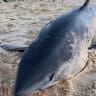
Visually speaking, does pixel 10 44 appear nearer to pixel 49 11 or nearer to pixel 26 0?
pixel 49 11

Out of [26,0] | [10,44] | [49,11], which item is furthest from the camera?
[26,0]

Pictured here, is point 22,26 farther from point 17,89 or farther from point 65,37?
point 17,89

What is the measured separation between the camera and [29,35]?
5395mm

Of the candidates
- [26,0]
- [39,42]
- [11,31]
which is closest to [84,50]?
[39,42]

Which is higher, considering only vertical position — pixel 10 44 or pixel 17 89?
pixel 17 89

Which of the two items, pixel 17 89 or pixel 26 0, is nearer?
pixel 17 89

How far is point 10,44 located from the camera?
489 centimetres

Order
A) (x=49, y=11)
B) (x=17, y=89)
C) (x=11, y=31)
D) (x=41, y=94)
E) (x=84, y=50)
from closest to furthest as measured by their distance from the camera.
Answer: (x=17, y=89), (x=41, y=94), (x=84, y=50), (x=11, y=31), (x=49, y=11)

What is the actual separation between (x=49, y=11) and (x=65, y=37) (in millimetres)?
3317

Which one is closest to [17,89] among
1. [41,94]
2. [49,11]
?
[41,94]

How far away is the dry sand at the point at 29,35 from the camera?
3684mm

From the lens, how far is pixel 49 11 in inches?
275

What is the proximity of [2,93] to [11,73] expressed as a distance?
0.39 metres

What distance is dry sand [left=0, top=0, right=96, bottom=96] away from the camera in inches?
145
